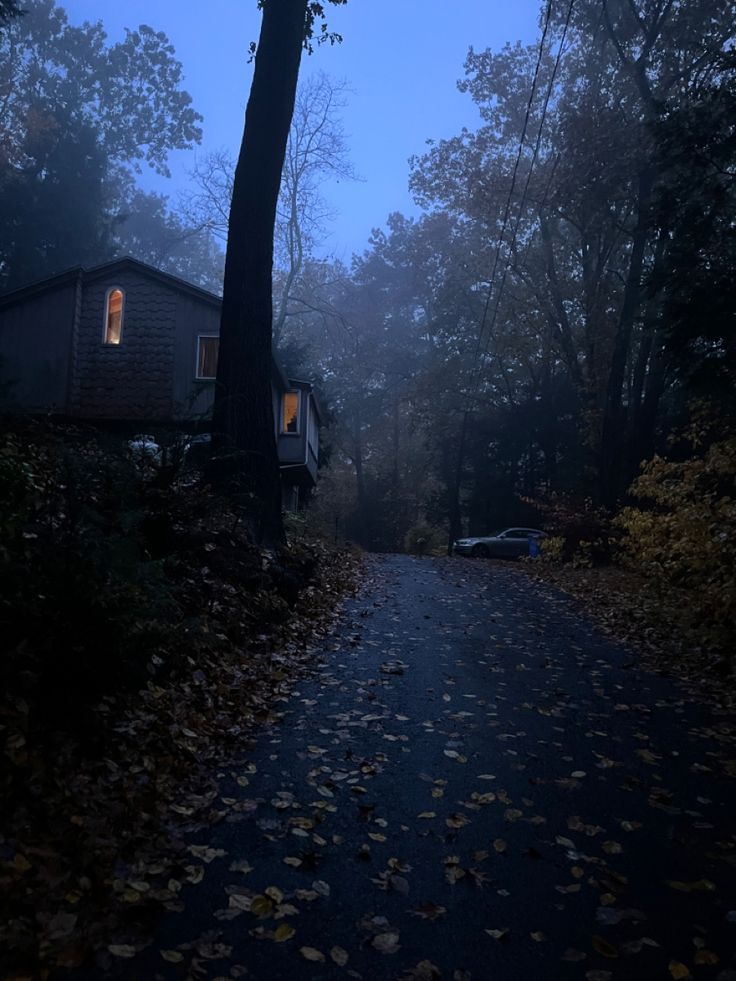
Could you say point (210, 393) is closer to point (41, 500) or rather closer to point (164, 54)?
point (41, 500)

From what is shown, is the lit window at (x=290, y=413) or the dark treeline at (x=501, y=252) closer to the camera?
the dark treeline at (x=501, y=252)

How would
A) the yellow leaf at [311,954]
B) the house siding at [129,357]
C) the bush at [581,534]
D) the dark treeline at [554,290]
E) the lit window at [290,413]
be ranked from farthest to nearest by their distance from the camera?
the lit window at [290,413]
the house siding at [129,357]
the bush at [581,534]
the dark treeline at [554,290]
the yellow leaf at [311,954]

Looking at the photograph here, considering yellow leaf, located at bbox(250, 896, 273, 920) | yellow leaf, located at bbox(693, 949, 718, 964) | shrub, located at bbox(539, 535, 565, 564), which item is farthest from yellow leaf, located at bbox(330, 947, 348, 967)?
shrub, located at bbox(539, 535, 565, 564)

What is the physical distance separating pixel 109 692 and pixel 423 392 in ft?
107

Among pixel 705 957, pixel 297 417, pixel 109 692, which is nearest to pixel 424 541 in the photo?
pixel 297 417

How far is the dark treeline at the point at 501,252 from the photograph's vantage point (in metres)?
10.6

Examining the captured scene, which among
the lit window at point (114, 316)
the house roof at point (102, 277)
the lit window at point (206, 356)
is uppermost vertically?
the house roof at point (102, 277)

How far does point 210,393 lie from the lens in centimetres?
2242

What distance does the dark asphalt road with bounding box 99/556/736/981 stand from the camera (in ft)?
10.9

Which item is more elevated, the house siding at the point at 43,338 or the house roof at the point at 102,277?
the house roof at the point at 102,277

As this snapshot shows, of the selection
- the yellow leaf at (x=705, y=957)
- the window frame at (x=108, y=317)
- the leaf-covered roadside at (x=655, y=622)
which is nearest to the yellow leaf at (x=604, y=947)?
the yellow leaf at (x=705, y=957)

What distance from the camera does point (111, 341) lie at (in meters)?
23.3

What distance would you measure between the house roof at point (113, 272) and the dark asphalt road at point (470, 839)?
17.8m

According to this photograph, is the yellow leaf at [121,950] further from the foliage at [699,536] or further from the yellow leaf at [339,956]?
the foliage at [699,536]
